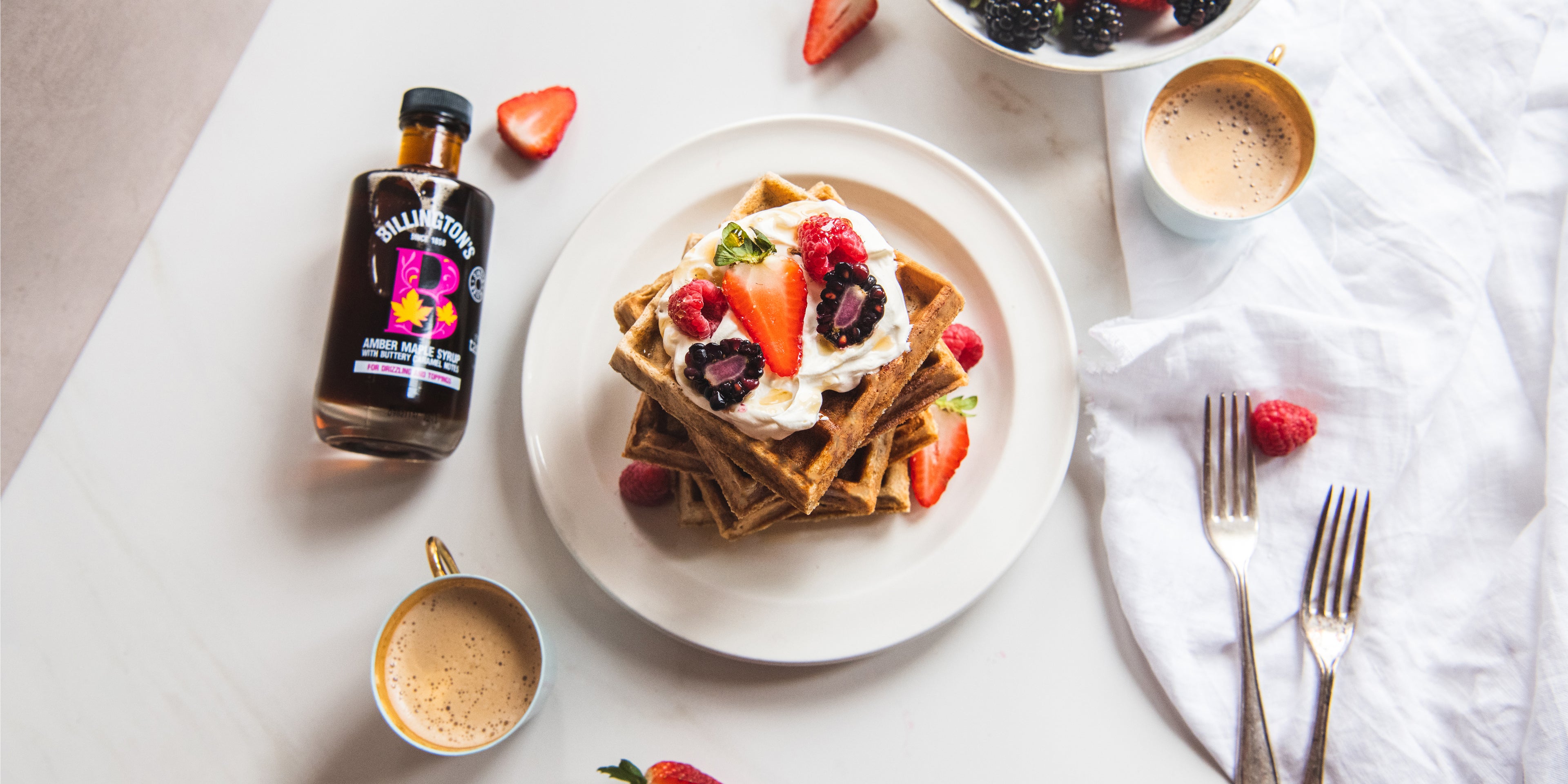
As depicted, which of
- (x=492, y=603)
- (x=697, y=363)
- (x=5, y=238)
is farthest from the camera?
(x=5, y=238)

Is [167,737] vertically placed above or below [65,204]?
below

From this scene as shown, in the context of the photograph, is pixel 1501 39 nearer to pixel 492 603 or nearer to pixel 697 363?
pixel 697 363

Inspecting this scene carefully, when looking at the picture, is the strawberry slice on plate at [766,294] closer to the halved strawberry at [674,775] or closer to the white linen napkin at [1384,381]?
the white linen napkin at [1384,381]

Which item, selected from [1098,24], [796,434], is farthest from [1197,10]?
[796,434]

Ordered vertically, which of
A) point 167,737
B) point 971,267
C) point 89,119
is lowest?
point 167,737

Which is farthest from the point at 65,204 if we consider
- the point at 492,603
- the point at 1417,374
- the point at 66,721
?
the point at 1417,374

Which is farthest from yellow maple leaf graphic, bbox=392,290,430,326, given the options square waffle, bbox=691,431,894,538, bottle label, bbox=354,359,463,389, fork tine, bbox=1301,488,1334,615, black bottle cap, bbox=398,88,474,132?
fork tine, bbox=1301,488,1334,615
